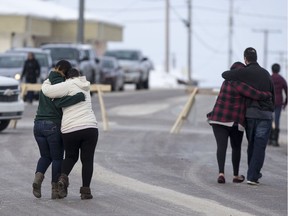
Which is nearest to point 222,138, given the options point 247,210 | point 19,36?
point 247,210

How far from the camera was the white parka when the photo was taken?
1195 centimetres

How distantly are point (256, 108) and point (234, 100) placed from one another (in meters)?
0.32

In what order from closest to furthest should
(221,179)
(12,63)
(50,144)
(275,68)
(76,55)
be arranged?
(50,144) → (221,179) → (275,68) → (12,63) → (76,55)

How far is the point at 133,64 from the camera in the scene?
53000 mm

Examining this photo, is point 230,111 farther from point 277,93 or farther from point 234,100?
point 277,93

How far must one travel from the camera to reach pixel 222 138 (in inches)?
559

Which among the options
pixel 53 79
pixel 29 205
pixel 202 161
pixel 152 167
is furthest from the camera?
pixel 202 161

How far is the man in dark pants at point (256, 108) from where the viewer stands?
1412 centimetres

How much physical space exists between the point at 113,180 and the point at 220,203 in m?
2.40

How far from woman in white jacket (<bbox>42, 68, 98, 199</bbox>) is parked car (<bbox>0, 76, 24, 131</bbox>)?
9.65m

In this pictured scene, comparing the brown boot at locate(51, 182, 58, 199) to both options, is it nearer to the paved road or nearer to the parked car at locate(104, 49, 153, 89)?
the paved road

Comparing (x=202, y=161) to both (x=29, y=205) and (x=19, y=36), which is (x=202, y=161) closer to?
(x=29, y=205)

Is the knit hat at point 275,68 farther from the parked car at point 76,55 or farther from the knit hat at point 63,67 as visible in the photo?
the parked car at point 76,55

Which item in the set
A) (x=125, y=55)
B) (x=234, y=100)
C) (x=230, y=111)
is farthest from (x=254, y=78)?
(x=125, y=55)
